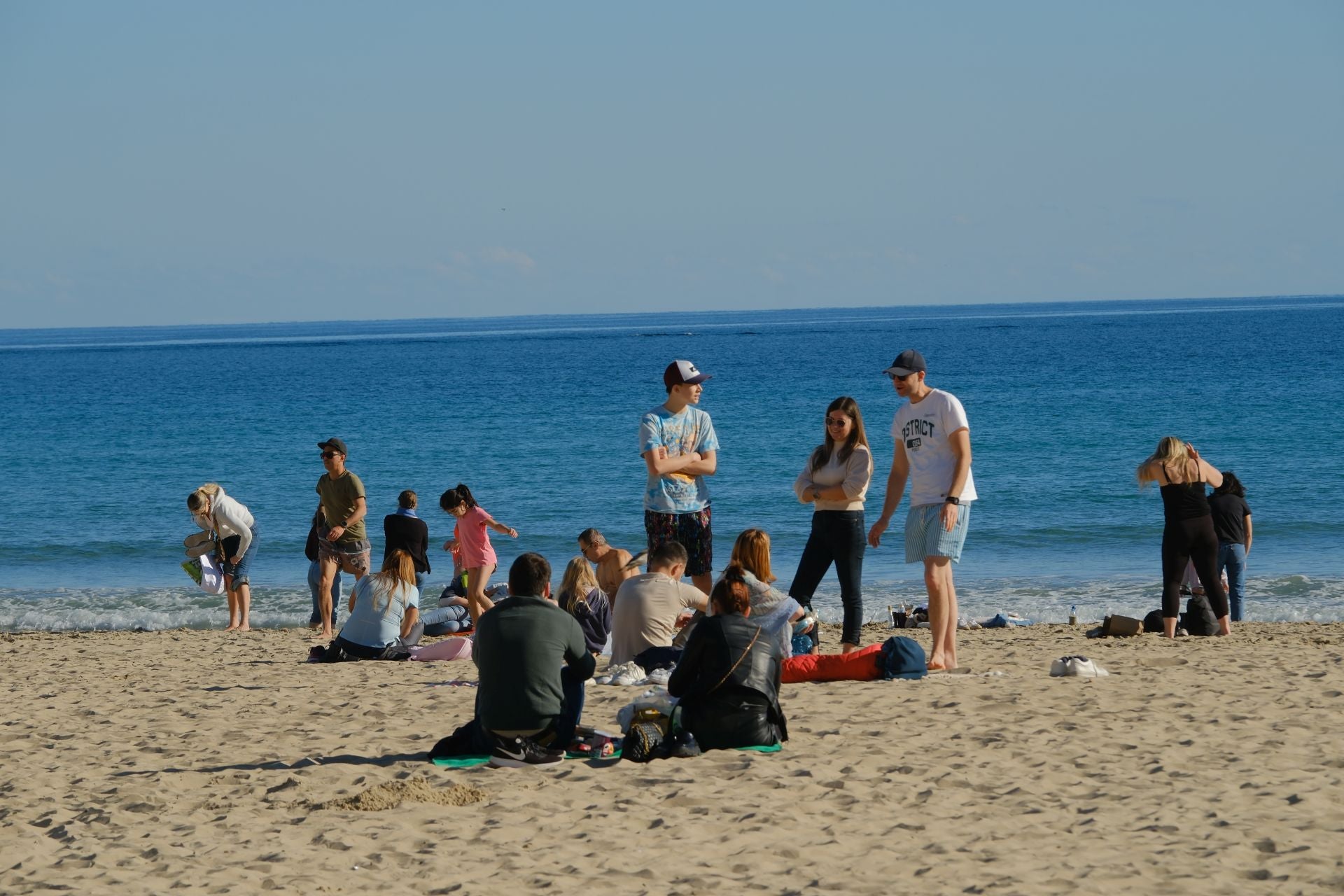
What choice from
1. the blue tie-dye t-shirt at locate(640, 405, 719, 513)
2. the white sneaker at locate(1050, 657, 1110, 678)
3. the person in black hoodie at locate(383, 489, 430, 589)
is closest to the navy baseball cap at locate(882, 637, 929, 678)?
the white sneaker at locate(1050, 657, 1110, 678)

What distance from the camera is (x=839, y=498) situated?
24.3 feet

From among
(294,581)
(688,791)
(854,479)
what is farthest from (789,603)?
(294,581)

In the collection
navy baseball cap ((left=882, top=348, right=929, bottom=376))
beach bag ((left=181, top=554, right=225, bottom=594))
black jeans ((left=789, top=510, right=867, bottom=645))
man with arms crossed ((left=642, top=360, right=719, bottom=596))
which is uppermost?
navy baseball cap ((left=882, top=348, right=929, bottom=376))

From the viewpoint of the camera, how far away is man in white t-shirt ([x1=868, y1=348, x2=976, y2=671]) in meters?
7.03

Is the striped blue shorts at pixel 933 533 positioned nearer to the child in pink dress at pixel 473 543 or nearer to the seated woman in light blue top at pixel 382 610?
the seated woman in light blue top at pixel 382 610

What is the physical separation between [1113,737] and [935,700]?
1.03m

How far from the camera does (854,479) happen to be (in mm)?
7336

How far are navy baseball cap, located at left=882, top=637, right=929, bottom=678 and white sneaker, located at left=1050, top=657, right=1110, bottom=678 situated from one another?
797 mm

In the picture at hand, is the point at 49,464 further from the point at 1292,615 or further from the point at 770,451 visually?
the point at 1292,615

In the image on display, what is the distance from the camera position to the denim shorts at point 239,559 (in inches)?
468

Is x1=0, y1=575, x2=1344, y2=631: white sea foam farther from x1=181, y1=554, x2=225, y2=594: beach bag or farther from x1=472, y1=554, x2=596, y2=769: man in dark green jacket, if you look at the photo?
x1=472, y1=554, x2=596, y2=769: man in dark green jacket

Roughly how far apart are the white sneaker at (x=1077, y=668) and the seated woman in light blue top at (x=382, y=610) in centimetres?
441

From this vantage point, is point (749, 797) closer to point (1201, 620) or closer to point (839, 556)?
point (839, 556)

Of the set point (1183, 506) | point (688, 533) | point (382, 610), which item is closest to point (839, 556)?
point (688, 533)
